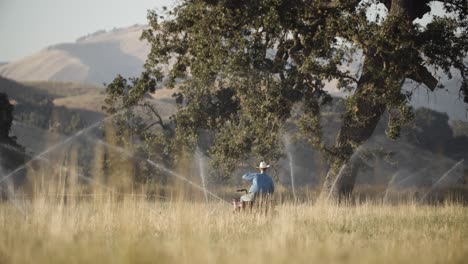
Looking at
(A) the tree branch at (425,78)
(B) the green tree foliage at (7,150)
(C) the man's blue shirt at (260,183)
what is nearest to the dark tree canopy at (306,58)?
(A) the tree branch at (425,78)

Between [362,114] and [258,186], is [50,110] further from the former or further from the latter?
[258,186]

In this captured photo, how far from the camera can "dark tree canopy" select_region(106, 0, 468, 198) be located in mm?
20016

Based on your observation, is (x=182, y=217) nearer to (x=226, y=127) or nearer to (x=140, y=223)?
(x=140, y=223)

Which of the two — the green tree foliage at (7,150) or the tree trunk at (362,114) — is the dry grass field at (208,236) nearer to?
the tree trunk at (362,114)

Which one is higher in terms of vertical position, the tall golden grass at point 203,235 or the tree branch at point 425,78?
the tree branch at point 425,78

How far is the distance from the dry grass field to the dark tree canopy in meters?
6.31

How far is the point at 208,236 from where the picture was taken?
31.6 ft

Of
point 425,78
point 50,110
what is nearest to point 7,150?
point 425,78

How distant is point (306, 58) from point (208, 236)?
1202 centimetres

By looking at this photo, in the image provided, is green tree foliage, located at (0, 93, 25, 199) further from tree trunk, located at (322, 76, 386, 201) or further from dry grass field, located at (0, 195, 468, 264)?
dry grass field, located at (0, 195, 468, 264)

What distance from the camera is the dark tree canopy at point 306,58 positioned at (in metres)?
20.0

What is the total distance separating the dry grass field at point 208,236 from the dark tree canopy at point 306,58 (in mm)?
6312

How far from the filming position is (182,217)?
1153 cm

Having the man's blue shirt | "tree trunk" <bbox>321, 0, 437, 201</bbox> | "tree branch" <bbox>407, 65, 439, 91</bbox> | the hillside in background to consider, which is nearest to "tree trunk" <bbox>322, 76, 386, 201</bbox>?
"tree trunk" <bbox>321, 0, 437, 201</bbox>
